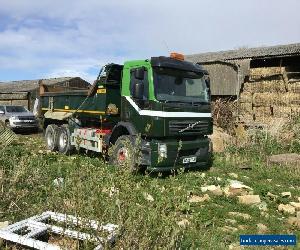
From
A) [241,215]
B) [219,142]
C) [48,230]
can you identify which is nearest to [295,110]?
[219,142]

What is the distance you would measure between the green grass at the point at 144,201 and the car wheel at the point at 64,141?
212 centimetres

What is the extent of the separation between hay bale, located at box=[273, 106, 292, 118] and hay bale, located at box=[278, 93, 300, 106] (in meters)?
0.26

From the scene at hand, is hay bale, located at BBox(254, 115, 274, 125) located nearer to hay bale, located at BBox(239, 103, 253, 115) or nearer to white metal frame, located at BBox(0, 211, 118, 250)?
hay bale, located at BBox(239, 103, 253, 115)

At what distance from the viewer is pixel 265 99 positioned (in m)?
20.9

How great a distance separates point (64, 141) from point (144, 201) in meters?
9.57

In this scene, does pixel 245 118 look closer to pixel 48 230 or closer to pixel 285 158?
pixel 285 158

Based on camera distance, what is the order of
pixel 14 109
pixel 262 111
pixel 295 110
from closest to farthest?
pixel 295 110 → pixel 262 111 → pixel 14 109

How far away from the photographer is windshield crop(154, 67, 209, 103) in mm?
9609

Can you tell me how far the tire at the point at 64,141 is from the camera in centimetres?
1362

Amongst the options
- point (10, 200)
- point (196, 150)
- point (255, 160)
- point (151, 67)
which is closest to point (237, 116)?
point (255, 160)

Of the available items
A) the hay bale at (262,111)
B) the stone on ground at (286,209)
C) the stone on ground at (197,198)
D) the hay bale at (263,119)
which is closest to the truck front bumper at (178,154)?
the stone on ground at (197,198)

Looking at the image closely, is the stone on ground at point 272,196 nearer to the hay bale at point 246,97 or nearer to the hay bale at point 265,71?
the hay bale at point 265,71

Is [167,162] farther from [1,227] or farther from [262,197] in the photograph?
[1,227]

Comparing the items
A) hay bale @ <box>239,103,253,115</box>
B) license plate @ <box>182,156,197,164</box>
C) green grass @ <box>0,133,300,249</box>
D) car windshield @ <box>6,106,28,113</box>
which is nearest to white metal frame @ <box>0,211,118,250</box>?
green grass @ <box>0,133,300,249</box>
